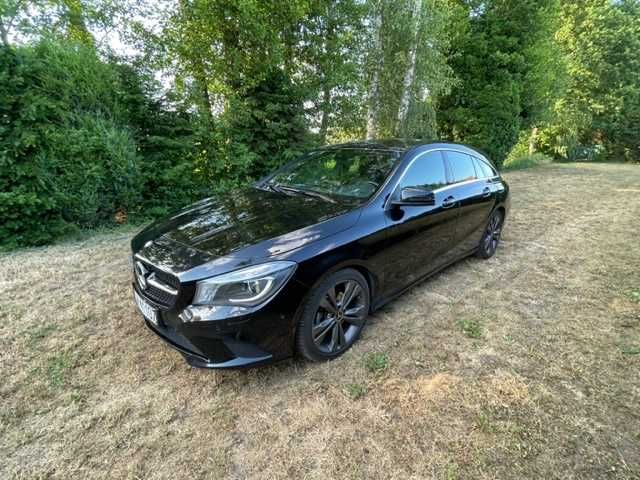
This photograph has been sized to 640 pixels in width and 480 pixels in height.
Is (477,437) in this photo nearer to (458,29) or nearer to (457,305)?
(457,305)

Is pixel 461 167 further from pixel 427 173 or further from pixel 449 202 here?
pixel 427 173

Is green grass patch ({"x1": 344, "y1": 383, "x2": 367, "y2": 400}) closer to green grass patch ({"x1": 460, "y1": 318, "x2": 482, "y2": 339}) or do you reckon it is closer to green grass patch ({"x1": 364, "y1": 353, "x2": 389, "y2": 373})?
green grass patch ({"x1": 364, "y1": 353, "x2": 389, "y2": 373})

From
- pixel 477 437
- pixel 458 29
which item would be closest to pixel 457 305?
pixel 477 437

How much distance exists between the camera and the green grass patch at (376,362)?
2145mm

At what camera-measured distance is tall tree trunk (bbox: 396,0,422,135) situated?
24.0 feet

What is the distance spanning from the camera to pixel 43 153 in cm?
387

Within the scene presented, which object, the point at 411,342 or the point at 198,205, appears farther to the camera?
the point at 198,205

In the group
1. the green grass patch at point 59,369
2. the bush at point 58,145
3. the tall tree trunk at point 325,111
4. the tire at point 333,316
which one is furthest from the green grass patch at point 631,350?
the tall tree trunk at point 325,111

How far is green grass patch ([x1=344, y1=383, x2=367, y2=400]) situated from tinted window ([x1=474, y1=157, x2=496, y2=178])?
2.93 metres

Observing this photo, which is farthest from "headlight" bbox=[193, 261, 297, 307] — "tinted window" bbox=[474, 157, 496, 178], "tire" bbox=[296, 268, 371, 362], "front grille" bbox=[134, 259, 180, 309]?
"tinted window" bbox=[474, 157, 496, 178]

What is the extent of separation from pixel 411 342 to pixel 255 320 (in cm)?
133

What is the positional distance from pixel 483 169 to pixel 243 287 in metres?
3.40

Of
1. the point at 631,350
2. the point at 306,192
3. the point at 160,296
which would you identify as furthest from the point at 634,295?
the point at 160,296

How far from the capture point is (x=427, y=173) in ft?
9.54
